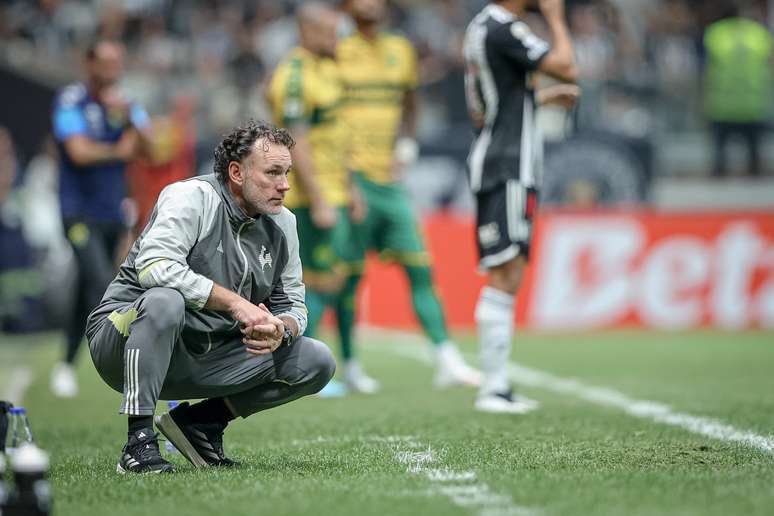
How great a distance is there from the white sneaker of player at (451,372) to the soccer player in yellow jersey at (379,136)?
24 cm

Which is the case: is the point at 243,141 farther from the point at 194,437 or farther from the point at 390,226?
the point at 390,226

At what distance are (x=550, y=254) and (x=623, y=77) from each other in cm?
522

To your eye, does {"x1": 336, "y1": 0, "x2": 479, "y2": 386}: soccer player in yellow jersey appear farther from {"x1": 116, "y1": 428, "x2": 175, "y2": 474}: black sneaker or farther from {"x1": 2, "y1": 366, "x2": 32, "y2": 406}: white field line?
{"x1": 116, "y1": 428, "x2": 175, "y2": 474}: black sneaker

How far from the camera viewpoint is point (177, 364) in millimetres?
5004

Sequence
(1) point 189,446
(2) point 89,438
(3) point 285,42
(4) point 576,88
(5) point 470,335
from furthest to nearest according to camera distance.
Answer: (3) point 285,42, (5) point 470,335, (4) point 576,88, (2) point 89,438, (1) point 189,446

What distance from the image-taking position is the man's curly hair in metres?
4.94

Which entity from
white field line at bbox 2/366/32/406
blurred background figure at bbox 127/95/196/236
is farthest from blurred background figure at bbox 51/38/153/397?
blurred background figure at bbox 127/95/196/236

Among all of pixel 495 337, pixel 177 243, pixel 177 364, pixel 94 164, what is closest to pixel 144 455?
pixel 177 364

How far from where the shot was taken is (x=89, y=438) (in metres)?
6.26

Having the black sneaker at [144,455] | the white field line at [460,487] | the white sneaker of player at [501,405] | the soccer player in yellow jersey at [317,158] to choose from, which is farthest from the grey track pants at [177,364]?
the soccer player in yellow jersey at [317,158]

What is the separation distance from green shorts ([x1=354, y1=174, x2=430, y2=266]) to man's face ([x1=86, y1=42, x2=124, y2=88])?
200 centimetres

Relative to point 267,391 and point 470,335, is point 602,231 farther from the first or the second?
point 267,391

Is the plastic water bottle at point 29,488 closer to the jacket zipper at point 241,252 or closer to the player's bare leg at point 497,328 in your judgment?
the jacket zipper at point 241,252

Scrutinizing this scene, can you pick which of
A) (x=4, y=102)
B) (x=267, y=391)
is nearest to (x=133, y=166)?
(x=4, y=102)
